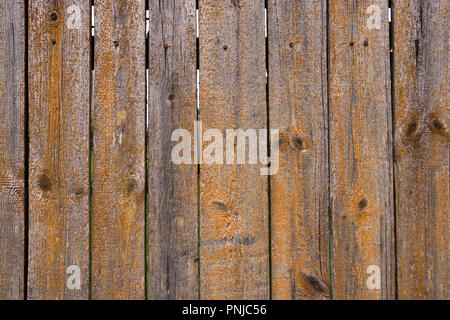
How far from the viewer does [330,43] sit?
4.13 feet

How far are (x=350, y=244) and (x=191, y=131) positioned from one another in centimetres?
67


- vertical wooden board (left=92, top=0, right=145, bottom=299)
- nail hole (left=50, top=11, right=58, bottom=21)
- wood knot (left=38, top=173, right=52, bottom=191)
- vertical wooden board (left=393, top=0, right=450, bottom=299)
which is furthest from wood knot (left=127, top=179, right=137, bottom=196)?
vertical wooden board (left=393, top=0, right=450, bottom=299)

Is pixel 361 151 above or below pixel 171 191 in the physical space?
above

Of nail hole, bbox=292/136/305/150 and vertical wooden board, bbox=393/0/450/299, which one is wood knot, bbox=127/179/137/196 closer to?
nail hole, bbox=292/136/305/150

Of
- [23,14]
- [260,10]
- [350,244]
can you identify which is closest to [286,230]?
[350,244]

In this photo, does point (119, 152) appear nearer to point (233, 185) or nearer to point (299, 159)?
point (233, 185)

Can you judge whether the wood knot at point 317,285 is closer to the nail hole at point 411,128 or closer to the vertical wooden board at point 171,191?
the vertical wooden board at point 171,191

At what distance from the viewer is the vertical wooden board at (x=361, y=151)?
1.23m

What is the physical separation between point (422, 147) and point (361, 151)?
0.21 m

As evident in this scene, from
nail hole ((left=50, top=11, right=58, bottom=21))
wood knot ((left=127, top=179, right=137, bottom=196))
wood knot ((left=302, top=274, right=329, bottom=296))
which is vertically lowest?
wood knot ((left=302, top=274, right=329, bottom=296))

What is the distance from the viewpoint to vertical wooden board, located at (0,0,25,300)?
4.07 feet

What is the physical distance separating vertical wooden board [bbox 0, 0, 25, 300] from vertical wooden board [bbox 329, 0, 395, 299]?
42.3 inches

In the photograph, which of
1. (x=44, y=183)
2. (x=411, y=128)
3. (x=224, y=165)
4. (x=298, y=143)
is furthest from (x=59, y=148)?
(x=411, y=128)

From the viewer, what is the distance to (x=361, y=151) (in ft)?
4.09
